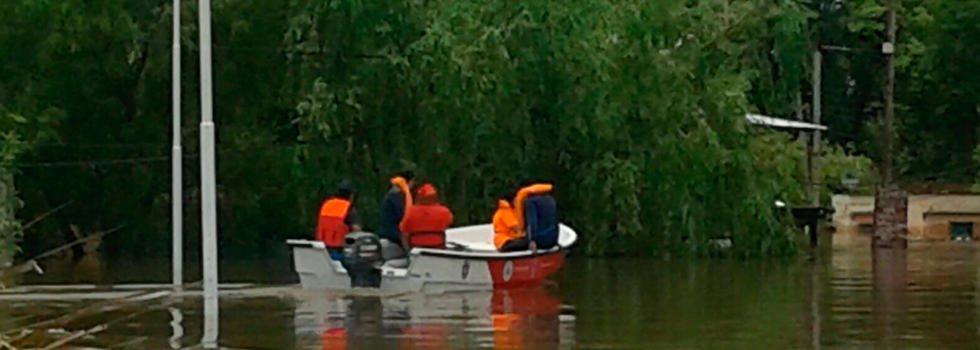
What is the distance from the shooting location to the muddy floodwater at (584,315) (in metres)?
19.8

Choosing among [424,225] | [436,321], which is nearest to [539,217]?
[424,225]

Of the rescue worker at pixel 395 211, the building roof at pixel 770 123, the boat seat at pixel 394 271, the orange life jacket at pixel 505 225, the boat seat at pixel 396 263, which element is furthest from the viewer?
the building roof at pixel 770 123

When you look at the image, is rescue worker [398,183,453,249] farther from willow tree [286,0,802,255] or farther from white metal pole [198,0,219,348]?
willow tree [286,0,802,255]

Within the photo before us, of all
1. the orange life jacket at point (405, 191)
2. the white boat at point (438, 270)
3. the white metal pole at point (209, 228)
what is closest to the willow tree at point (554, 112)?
the orange life jacket at point (405, 191)

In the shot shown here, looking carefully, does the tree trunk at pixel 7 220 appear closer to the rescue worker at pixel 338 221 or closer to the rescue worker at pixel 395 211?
the rescue worker at pixel 338 221

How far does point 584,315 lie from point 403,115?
16.7 m

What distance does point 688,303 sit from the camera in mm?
26219

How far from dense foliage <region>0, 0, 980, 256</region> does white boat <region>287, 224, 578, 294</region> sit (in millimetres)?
9938

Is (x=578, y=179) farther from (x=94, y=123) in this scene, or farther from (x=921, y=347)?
(x=921, y=347)

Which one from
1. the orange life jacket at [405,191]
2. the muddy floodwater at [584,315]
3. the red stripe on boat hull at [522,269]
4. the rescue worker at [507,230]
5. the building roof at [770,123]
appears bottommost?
the muddy floodwater at [584,315]

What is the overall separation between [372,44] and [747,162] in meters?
7.78

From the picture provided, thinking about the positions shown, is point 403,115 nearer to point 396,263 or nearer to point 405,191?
point 405,191

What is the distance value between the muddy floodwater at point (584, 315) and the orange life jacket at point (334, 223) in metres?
1.00

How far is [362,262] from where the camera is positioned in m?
27.9
